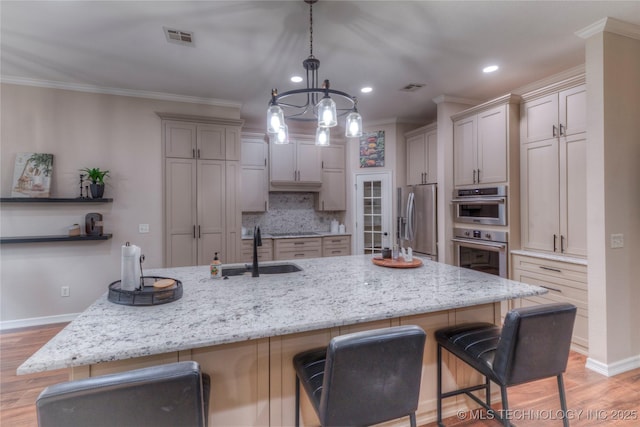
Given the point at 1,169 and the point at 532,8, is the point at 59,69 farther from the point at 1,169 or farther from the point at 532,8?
the point at 532,8

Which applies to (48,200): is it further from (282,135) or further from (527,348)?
(527,348)

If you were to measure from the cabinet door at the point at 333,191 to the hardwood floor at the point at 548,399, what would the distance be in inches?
141

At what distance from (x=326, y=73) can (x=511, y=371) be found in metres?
2.98

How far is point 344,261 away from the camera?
2709 mm

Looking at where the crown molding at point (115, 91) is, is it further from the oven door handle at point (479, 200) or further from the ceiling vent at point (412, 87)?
the oven door handle at point (479, 200)

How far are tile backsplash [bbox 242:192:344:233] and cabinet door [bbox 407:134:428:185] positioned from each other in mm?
1473

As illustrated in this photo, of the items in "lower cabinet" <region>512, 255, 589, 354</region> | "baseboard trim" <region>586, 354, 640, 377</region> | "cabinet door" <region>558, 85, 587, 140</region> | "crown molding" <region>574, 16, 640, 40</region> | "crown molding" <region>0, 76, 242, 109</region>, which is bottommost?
"baseboard trim" <region>586, 354, 640, 377</region>

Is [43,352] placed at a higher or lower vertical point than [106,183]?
lower

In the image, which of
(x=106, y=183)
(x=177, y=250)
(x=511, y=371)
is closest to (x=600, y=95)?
(x=511, y=371)

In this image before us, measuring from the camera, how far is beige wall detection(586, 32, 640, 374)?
8.02 feet

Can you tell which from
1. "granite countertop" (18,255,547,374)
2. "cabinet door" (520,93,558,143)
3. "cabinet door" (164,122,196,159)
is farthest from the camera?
"cabinet door" (164,122,196,159)

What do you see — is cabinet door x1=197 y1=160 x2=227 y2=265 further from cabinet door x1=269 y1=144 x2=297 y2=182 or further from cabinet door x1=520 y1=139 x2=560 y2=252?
cabinet door x1=520 y1=139 x2=560 y2=252

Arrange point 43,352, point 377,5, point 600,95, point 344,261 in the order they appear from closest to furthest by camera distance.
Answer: point 43,352, point 377,5, point 600,95, point 344,261

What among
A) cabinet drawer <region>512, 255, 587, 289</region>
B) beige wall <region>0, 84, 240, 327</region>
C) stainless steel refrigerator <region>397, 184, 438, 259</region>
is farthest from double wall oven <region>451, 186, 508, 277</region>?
beige wall <region>0, 84, 240, 327</region>
